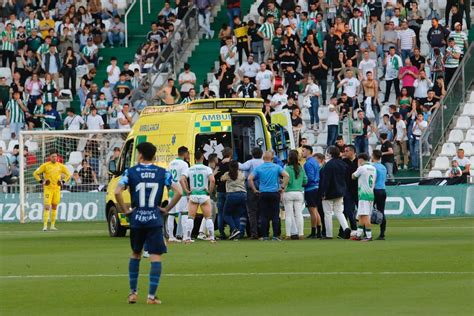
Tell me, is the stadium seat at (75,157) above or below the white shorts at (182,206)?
above

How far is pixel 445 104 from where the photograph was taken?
41.7 meters

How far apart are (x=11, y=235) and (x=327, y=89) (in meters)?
15.1

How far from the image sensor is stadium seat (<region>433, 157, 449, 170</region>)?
41.4 m

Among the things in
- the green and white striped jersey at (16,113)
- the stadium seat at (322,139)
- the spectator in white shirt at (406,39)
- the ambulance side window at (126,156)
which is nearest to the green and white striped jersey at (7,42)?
the green and white striped jersey at (16,113)

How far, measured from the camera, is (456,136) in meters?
42.0

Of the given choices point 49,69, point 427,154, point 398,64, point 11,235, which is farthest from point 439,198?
point 49,69

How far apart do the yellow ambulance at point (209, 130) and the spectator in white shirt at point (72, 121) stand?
543 inches

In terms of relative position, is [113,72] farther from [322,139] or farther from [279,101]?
[322,139]

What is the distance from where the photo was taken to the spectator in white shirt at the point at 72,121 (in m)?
45.8

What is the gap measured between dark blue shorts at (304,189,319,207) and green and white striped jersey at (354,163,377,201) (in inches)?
89.6

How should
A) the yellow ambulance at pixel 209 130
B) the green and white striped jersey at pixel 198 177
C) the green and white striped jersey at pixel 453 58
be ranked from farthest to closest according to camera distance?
the green and white striped jersey at pixel 453 58, the yellow ambulance at pixel 209 130, the green and white striped jersey at pixel 198 177

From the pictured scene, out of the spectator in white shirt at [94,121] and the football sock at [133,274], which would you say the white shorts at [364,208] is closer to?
the football sock at [133,274]

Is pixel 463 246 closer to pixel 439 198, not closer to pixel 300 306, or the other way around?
pixel 300 306

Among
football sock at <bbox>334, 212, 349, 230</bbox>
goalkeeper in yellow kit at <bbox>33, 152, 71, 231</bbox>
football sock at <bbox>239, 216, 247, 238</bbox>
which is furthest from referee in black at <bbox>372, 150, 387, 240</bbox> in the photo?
goalkeeper in yellow kit at <bbox>33, 152, 71, 231</bbox>
